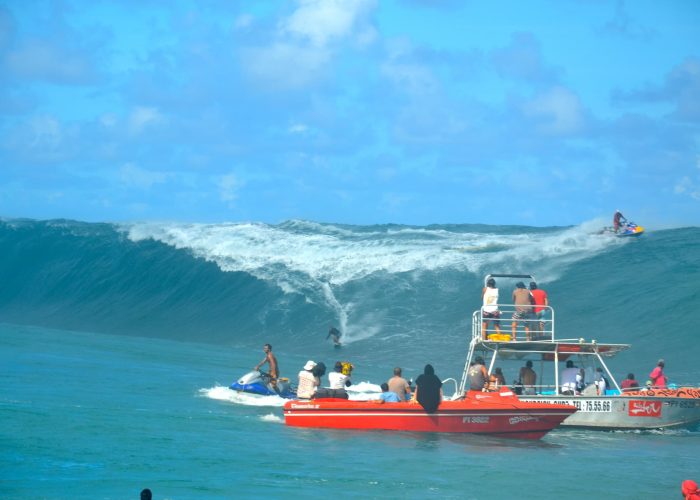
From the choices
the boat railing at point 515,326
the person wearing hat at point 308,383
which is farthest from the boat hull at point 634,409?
the person wearing hat at point 308,383

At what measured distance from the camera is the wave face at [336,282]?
33500mm

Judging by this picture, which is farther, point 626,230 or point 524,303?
point 626,230

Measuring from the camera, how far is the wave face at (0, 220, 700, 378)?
3350cm

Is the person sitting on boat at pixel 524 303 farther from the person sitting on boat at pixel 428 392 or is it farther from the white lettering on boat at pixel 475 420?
the person sitting on boat at pixel 428 392

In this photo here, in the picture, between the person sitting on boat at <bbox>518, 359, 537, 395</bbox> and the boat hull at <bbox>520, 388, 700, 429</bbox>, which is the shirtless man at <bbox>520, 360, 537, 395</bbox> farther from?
the boat hull at <bbox>520, 388, 700, 429</bbox>

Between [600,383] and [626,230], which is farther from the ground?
[626,230]

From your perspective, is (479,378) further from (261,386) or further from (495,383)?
(261,386)

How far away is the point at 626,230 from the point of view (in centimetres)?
4331

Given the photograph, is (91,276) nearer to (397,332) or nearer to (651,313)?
(397,332)

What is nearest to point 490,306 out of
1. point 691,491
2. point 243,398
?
point 243,398

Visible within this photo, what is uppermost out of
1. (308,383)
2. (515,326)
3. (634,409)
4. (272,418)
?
(515,326)

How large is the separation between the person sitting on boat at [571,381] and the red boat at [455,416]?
1.67 meters

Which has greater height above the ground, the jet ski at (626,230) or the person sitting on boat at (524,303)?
the jet ski at (626,230)

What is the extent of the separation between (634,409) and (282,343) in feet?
55.8
